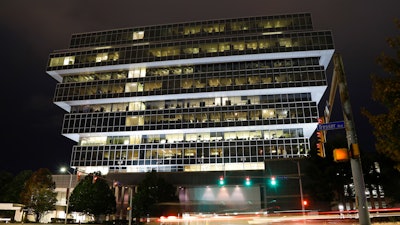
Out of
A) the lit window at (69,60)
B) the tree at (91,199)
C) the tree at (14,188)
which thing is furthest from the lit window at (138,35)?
the tree at (91,199)

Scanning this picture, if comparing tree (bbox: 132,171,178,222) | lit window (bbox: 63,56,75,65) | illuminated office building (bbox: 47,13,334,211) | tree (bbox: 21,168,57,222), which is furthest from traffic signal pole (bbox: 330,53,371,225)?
lit window (bbox: 63,56,75,65)

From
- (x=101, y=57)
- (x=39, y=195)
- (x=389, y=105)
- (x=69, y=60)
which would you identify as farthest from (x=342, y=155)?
(x=69, y=60)

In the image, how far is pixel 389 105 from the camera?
43.1 feet

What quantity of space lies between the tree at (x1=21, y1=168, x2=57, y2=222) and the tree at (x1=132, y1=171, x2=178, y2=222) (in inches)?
648

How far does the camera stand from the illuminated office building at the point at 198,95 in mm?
73438

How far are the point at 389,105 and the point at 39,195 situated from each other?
2337 inches

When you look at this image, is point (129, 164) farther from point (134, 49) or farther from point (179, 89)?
point (134, 49)

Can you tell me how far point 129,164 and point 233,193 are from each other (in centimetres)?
2820

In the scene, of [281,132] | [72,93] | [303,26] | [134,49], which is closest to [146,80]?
[134,49]

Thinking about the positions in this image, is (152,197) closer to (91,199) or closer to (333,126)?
(91,199)

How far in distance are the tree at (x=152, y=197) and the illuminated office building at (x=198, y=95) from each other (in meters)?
14.8

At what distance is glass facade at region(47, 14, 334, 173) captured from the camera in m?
73.5

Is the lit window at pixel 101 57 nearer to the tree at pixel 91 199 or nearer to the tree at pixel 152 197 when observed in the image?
Result: the tree at pixel 91 199

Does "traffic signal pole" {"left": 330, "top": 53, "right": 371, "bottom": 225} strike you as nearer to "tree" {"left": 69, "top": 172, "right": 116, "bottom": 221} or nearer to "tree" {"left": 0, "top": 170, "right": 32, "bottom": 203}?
"tree" {"left": 69, "top": 172, "right": 116, "bottom": 221}
